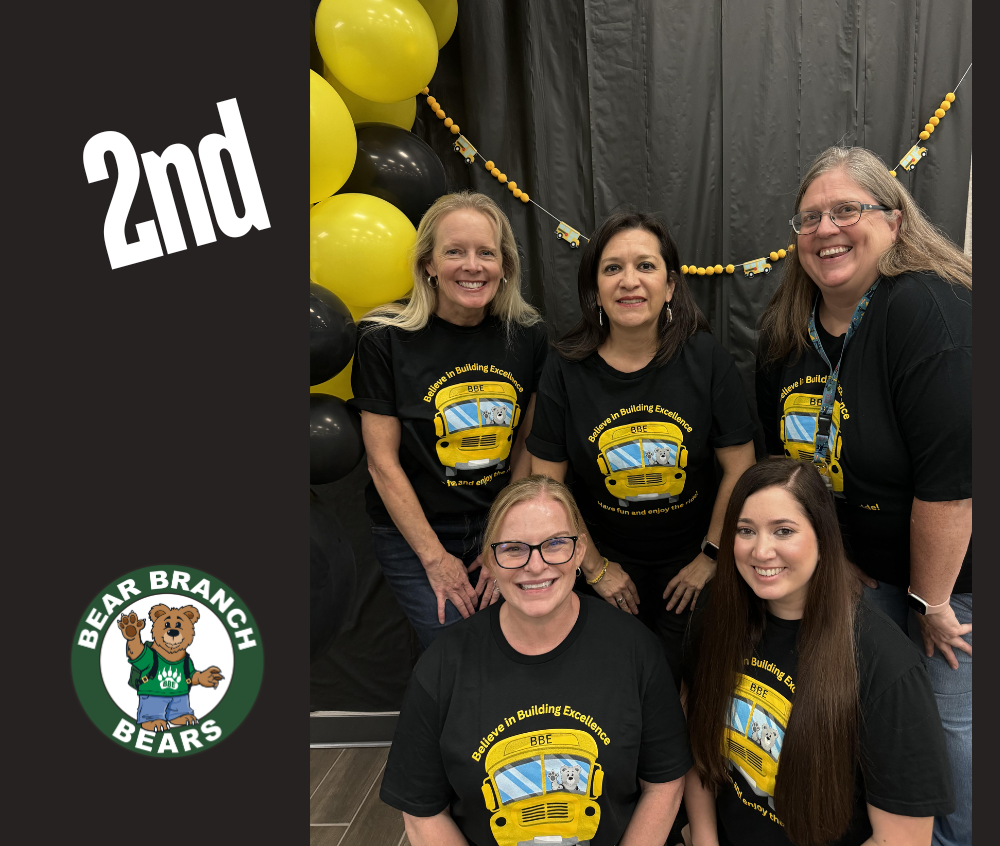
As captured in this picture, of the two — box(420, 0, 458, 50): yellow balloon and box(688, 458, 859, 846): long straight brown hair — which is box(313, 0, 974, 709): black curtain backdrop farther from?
box(688, 458, 859, 846): long straight brown hair


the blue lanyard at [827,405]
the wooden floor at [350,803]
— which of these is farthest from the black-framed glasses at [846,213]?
the wooden floor at [350,803]

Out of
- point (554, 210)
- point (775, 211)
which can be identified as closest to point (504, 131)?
point (554, 210)

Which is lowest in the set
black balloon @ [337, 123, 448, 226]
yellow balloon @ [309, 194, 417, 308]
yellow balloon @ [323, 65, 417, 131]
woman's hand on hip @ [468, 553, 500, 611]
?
woman's hand on hip @ [468, 553, 500, 611]

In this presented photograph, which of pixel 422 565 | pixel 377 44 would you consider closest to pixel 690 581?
pixel 422 565

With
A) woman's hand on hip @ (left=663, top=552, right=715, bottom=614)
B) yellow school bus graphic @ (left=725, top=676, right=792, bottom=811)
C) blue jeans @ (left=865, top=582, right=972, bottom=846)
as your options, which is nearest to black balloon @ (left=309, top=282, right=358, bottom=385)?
woman's hand on hip @ (left=663, top=552, right=715, bottom=614)

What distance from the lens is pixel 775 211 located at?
7.34ft

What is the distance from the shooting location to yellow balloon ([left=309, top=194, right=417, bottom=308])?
71.3 inches

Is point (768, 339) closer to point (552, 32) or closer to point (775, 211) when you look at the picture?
point (775, 211)

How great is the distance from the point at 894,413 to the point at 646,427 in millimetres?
512

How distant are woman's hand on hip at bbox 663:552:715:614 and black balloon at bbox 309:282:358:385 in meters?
0.95

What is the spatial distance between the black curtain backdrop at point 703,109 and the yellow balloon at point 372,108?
0.50 feet

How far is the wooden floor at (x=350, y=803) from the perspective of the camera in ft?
6.84

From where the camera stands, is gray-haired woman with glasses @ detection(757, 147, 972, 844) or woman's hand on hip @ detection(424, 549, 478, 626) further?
woman's hand on hip @ detection(424, 549, 478, 626)

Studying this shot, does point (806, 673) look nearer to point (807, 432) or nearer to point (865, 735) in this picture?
point (865, 735)
